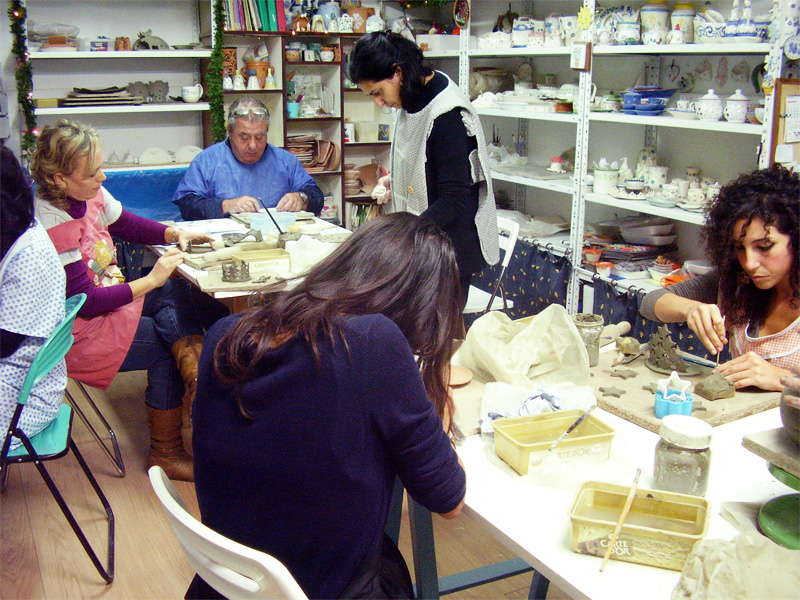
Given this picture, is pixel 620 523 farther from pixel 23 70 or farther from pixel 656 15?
pixel 23 70

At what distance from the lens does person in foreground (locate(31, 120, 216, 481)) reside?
2.56m

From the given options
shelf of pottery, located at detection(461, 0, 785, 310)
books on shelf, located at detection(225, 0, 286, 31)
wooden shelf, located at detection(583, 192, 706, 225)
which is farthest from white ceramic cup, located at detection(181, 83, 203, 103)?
wooden shelf, located at detection(583, 192, 706, 225)

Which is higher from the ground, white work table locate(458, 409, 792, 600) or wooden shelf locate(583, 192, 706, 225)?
wooden shelf locate(583, 192, 706, 225)

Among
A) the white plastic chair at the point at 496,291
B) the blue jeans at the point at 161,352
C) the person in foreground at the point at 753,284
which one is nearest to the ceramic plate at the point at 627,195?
the white plastic chair at the point at 496,291

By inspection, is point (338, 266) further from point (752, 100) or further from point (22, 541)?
point (752, 100)

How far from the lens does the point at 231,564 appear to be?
1072mm

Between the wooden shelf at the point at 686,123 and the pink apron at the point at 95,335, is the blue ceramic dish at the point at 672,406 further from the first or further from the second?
the pink apron at the point at 95,335

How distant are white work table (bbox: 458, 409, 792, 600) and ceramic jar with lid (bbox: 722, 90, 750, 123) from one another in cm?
177

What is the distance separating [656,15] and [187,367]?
2.50 m

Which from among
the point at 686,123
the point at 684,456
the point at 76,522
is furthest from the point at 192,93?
the point at 684,456

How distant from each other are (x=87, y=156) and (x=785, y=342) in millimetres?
2211

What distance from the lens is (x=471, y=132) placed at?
2826 millimetres

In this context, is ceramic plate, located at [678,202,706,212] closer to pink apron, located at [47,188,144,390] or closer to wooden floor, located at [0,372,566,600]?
wooden floor, located at [0,372,566,600]

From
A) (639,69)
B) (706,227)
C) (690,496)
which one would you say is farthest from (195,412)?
(639,69)
